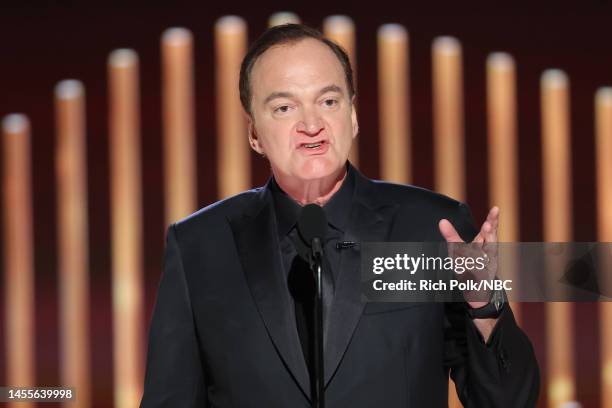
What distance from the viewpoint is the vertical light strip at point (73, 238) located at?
123 inches

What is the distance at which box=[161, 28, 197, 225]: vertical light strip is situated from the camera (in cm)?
316

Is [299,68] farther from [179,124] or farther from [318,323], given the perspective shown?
[179,124]

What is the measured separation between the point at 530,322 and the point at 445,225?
1961 millimetres

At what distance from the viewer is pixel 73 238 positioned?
3154mm

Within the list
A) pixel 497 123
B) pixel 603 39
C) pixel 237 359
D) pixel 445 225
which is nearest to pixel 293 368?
pixel 237 359

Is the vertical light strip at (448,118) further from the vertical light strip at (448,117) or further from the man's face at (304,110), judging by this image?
the man's face at (304,110)

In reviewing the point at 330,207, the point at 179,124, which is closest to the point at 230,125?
the point at 179,124

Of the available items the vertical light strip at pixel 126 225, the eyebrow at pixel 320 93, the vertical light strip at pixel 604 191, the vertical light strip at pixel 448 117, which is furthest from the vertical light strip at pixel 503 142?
the eyebrow at pixel 320 93

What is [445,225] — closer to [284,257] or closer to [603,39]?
[284,257]

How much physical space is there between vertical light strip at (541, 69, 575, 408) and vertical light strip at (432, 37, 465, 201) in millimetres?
311

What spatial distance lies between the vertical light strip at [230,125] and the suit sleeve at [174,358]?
162 cm

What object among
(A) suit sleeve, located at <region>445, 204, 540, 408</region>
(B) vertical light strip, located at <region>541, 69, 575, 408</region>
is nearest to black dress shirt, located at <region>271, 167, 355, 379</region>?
(A) suit sleeve, located at <region>445, 204, 540, 408</region>

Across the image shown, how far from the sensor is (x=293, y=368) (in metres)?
1.40

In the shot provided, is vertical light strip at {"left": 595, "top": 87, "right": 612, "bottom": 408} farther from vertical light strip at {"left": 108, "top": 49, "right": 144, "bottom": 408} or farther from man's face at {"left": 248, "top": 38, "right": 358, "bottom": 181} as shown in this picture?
man's face at {"left": 248, "top": 38, "right": 358, "bottom": 181}
